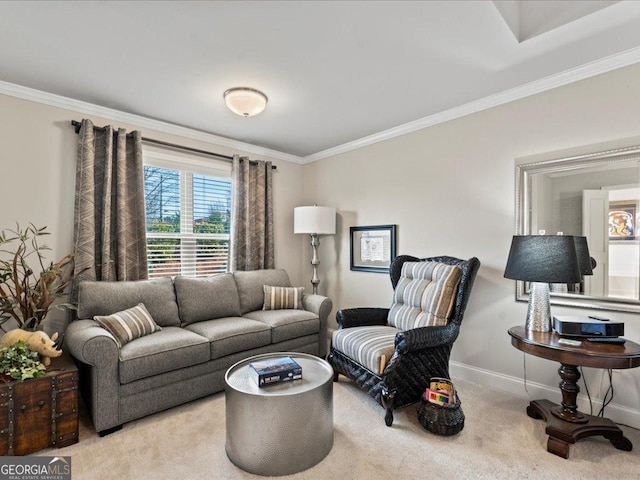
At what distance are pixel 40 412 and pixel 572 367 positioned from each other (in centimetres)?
323

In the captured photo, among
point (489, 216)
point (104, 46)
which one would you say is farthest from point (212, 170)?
point (489, 216)

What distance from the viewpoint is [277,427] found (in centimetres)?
173

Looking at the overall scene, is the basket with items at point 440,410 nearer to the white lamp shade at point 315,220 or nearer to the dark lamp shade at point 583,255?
the dark lamp shade at point 583,255

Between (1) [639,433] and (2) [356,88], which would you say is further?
(2) [356,88]

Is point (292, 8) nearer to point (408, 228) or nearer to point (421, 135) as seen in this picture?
point (421, 135)

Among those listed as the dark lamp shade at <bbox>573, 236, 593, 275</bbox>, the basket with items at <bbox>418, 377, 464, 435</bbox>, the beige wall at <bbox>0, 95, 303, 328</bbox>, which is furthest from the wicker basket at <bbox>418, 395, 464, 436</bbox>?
the beige wall at <bbox>0, 95, 303, 328</bbox>

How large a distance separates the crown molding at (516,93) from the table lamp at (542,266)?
124 centimetres

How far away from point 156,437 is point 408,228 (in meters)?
2.76

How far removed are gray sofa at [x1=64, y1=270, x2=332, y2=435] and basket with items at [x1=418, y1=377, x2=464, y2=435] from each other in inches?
54.3

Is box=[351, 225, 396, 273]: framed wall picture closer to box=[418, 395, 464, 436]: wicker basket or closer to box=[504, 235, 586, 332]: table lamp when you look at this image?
box=[504, 235, 586, 332]: table lamp

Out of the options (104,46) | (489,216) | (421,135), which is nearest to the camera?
(104,46)

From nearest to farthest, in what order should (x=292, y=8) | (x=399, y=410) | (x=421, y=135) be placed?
(x=292, y=8) < (x=399, y=410) < (x=421, y=135)

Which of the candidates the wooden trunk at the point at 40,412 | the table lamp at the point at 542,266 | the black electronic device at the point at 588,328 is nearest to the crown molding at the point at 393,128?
the table lamp at the point at 542,266

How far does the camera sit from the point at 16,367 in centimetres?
192
